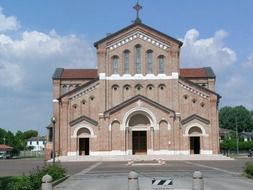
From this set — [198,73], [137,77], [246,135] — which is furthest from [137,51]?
[246,135]

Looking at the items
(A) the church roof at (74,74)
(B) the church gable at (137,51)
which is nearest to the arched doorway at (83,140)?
(B) the church gable at (137,51)

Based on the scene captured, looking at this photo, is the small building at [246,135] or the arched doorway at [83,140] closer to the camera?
the arched doorway at [83,140]

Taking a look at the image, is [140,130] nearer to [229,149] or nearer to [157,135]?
[157,135]

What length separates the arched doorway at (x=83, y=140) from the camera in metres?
56.2

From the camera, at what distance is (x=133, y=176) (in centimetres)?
1393

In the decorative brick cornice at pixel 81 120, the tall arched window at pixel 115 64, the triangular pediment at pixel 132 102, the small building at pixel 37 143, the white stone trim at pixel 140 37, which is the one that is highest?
the white stone trim at pixel 140 37

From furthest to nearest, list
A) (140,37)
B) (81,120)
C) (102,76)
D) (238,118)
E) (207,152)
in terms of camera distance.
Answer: (238,118), (140,37), (102,76), (81,120), (207,152)

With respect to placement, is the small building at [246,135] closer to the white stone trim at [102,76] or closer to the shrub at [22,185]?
the white stone trim at [102,76]

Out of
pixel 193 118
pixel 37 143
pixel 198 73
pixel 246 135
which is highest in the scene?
pixel 198 73

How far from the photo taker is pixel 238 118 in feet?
457

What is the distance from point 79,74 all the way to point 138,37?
1520 centimetres

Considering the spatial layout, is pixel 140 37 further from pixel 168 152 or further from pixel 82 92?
pixel 168 152

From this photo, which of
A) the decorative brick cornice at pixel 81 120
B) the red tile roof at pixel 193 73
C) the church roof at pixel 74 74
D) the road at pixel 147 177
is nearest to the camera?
the road at pixel 147 177

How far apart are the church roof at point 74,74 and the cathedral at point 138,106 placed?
30.9ft
